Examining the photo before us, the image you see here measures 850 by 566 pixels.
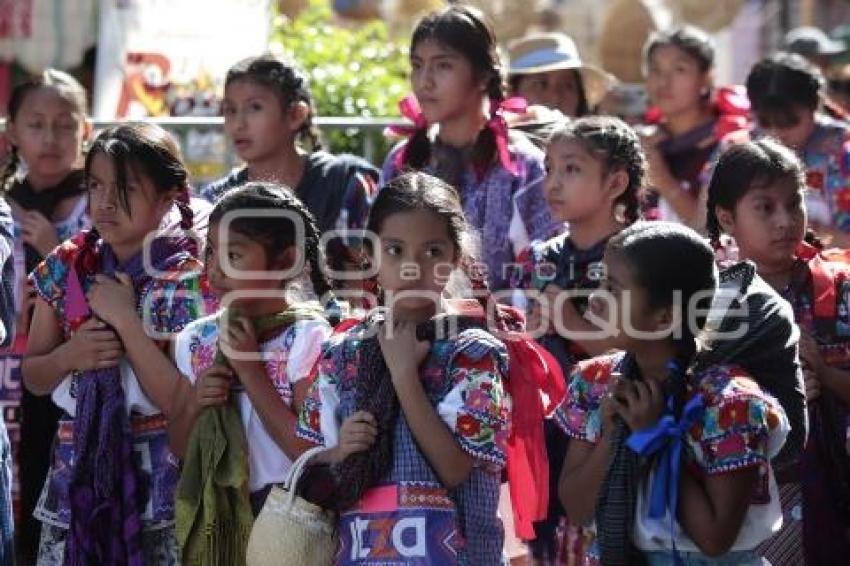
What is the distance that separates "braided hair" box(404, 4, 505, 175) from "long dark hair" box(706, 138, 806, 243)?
1156 mm

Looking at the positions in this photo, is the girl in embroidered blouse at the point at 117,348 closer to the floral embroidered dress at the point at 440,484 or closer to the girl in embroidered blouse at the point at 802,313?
the floral embroidered dress at the point at 440,484

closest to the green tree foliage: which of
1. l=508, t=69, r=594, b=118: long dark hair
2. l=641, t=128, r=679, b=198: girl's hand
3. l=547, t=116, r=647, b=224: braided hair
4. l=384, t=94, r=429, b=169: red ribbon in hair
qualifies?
l=508, t=69, r=594, b=118: long dark hair

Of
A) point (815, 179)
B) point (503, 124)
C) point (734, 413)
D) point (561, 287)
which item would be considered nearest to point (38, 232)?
point (503, 124)

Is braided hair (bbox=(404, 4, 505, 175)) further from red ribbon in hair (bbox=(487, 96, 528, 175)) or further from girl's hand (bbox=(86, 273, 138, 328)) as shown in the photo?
girl's hand (bbox=(86, 273, 138, 328))

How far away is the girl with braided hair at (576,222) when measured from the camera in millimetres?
5004

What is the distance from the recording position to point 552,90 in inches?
280

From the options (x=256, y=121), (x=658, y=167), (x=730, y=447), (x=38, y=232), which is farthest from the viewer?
(x=658, y=167)

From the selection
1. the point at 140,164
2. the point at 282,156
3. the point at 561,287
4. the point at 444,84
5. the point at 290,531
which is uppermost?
the point at 444,84

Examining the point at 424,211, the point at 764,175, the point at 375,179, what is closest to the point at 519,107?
the point at 375,179

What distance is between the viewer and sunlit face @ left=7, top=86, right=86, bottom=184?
19.6 ft

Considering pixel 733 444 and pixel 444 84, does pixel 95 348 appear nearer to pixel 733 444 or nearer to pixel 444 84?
pixel 444 84

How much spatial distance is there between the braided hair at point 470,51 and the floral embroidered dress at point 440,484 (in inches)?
70.3

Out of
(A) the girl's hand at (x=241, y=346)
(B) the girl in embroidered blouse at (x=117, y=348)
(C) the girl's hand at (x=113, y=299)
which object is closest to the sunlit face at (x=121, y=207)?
(B) the girl in embroidered blouse at (x=117, y=348)

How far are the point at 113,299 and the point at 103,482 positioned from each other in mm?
513
